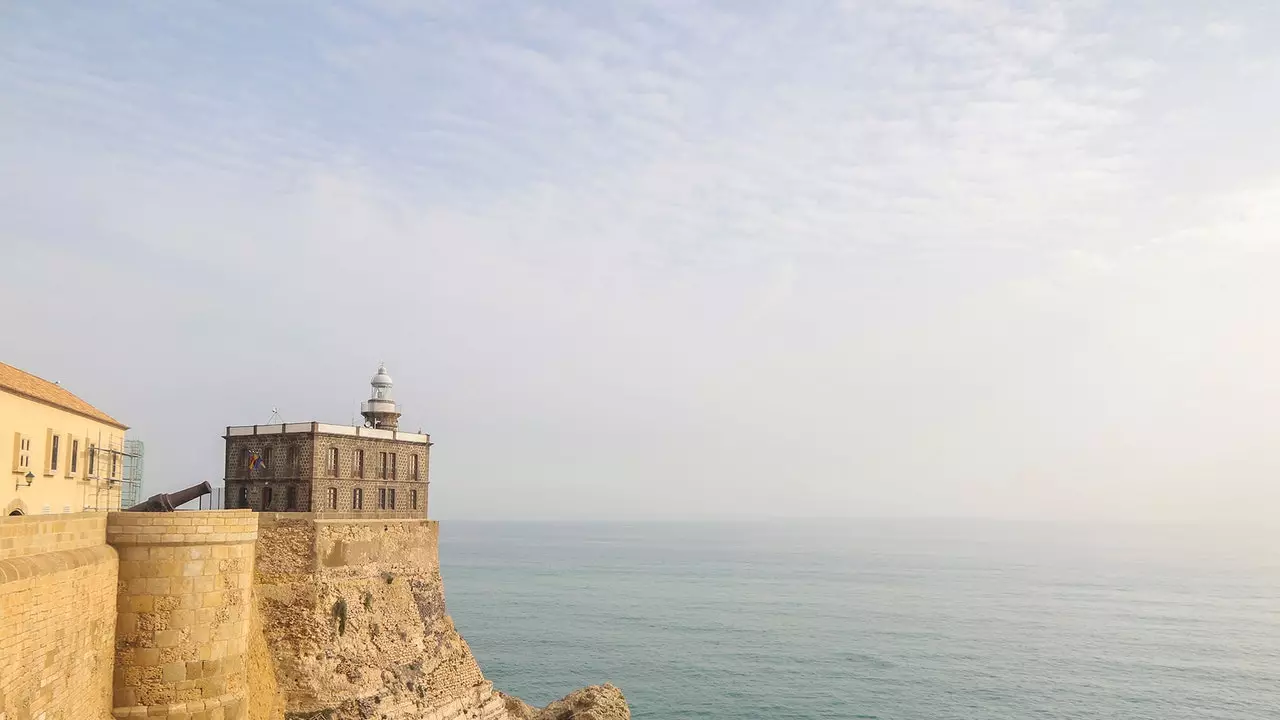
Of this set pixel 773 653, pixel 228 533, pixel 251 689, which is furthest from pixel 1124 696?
pixel 228 533

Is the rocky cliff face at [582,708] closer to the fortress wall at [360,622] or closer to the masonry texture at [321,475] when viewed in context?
the fortress wall at [360,622]

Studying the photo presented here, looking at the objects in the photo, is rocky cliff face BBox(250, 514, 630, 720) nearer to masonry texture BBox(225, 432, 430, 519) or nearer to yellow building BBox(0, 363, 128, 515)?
masonry texture BBox(225, 432, 430, 519)

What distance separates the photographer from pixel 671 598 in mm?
112188

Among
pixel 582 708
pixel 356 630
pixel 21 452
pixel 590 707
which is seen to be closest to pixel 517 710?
pixel 582 708

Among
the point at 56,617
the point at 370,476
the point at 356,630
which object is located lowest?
the point at 356,630

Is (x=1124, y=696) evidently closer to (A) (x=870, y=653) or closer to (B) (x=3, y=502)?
(A) (x=870, y=653)

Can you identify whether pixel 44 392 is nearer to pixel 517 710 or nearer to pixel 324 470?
pixel 324 470

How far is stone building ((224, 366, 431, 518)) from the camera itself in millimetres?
38438

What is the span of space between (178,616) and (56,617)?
4.31m

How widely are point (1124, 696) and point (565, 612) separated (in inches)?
2179

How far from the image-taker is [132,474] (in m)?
37.1

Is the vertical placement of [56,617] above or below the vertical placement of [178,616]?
above

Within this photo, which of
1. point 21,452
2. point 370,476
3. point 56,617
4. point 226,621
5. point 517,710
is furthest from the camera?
point 517,710

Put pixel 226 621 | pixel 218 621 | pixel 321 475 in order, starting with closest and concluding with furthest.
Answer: pixel 218 621
pixel 226 621
pixel 321 475
